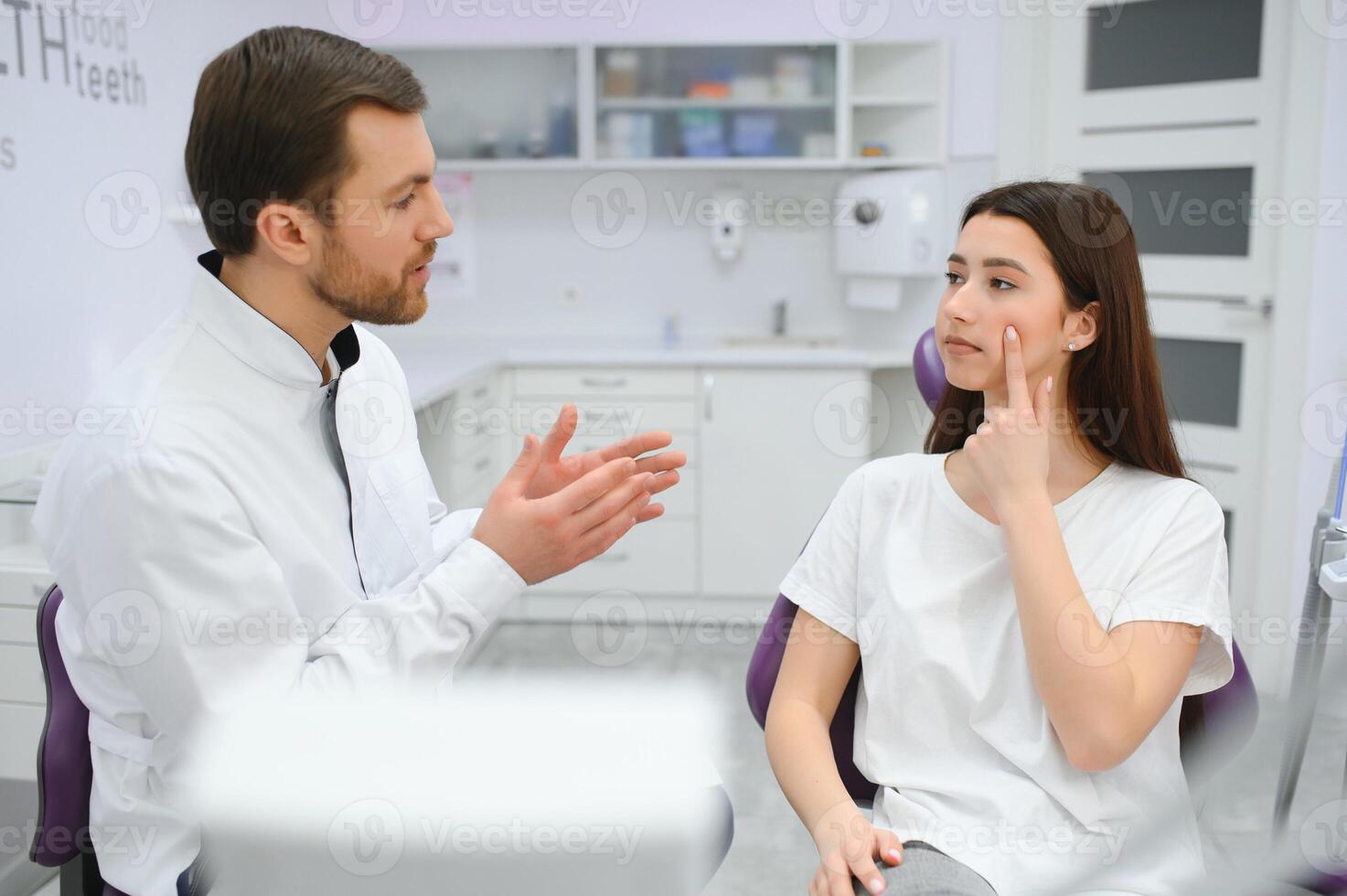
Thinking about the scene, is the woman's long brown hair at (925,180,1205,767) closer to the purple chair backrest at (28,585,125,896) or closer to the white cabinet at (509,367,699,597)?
the purple chair backrest at (28,585,125,896)

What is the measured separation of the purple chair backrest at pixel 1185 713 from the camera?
1.31 metres

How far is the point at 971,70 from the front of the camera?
4051 mm

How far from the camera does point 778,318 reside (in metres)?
4.34

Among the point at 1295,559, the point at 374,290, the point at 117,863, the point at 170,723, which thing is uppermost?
the point at 374,290

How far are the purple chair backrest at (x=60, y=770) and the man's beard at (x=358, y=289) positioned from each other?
43 centimetres

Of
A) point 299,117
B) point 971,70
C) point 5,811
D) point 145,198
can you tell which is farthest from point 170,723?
point 971,70

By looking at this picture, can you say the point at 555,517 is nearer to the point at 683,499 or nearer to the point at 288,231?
the point at 288,231

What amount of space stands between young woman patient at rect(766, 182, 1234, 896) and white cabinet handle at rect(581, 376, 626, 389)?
2404mm

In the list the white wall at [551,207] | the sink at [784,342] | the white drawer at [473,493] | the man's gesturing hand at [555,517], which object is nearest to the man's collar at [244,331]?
the man's gesturing hand at [555,517]

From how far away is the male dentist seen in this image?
1.09 metres

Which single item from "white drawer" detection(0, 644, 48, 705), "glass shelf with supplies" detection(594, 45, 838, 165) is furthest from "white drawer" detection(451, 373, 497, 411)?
"white drawer" detection(0, 644, 48, 705)

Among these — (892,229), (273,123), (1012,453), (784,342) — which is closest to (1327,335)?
(892,229)

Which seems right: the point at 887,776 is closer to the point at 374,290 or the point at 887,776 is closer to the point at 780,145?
the point at 374,290

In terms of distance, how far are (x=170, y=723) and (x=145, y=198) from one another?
90.4 inches
